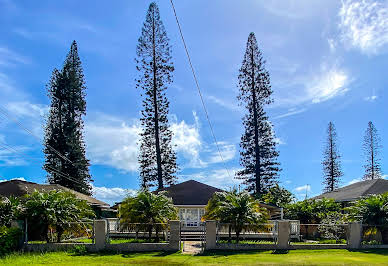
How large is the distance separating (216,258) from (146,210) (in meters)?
4.65

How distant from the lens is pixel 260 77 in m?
35.0

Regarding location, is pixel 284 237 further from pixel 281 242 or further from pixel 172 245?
pixel 172 245

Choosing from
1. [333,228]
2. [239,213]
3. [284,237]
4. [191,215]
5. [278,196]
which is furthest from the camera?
[278,196]

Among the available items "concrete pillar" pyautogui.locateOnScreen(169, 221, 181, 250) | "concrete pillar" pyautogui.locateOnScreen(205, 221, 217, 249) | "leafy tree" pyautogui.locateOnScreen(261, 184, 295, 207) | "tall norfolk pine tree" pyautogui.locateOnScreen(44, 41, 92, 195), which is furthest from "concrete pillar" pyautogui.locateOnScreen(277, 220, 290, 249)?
"tall norfolk pine tree" pyautogui.locateOnScreen(44, 41, 92, 195)

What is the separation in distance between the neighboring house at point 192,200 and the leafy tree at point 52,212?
357 inches

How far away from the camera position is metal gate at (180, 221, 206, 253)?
50.4 ft

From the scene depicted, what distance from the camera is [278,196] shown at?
103 ft

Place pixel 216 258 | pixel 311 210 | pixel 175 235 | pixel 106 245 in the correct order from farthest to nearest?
pixel 311 210 < pixel 106 245 < pixel 175 235 < pixel 216 258

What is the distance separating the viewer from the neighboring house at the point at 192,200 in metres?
22.9

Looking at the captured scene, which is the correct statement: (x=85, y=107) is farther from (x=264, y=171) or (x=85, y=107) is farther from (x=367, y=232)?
(x=367, y=232)

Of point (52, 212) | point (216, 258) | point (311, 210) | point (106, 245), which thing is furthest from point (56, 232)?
point (311, 210)

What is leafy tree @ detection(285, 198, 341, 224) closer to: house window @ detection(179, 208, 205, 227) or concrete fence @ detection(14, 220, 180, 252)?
house window @ detection(179, 208, 205, 227)

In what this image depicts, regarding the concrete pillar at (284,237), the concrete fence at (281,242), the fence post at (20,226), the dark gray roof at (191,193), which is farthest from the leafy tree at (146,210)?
the dark gray roof at (191,193)

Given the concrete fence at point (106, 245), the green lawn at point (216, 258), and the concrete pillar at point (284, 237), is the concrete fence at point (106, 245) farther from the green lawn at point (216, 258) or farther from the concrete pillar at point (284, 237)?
the concrete pillar at point (284, 237)
